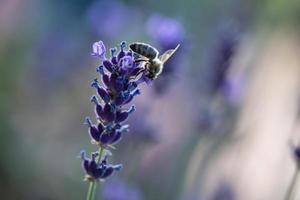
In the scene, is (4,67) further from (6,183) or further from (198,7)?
(198,7)

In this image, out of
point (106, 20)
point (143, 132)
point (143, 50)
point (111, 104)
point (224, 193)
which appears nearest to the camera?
point (111, 104)

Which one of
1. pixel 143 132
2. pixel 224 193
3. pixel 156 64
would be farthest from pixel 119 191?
pixel 156 64

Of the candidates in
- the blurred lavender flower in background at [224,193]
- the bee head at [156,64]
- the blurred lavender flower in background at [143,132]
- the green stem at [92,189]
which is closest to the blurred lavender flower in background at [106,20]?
the blurred lavender flower in background at [143,132]

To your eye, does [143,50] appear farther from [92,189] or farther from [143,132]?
[143,132]

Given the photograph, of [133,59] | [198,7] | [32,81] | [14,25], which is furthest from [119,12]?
[133,59]

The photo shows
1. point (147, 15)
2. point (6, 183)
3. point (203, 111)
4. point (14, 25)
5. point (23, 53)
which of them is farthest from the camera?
point (147, 15)

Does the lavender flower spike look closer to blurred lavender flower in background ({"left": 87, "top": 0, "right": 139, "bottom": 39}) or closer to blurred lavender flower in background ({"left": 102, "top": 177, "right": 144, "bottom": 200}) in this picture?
blurred lavender flower in background ({"left": 102, "top": 177, "right": 144, "bottom": 200})
